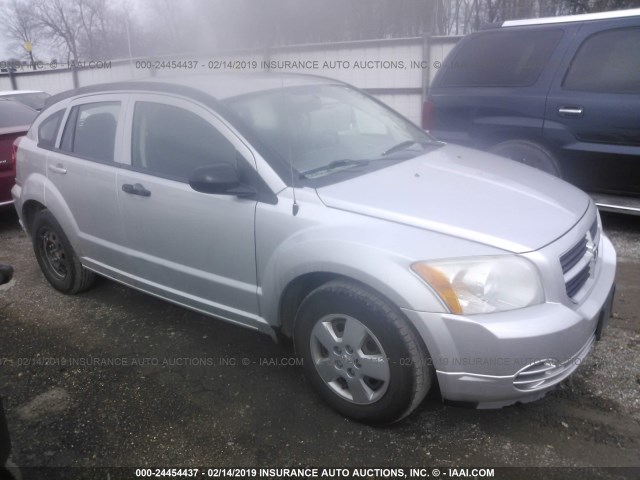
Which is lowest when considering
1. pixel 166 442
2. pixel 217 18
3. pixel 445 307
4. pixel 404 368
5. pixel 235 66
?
pixel 166 442

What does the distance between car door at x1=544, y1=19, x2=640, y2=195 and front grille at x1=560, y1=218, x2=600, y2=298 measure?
2.03 metres

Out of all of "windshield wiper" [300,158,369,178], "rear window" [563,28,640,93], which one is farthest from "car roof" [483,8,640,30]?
"windshield wiper" [300,158,369,178]

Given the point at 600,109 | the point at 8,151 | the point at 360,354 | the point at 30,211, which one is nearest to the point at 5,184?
the point at 8,151

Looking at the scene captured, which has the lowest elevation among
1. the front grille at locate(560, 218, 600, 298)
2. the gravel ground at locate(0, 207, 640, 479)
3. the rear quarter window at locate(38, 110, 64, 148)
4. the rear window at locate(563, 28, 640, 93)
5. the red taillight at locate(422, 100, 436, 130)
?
the gravel ground at locate(0, 207, 640, 479)

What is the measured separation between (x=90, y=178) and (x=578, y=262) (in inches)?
110

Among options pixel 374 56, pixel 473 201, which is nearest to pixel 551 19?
pixel 473 201

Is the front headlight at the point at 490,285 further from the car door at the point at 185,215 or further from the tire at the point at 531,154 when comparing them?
the tire at the point at 531,154

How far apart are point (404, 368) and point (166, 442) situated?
3.72ft

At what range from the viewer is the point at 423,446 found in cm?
232

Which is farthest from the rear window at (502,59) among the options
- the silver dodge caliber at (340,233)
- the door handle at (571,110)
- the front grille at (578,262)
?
the front grille at (578,262)

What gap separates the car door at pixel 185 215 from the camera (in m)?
2.67

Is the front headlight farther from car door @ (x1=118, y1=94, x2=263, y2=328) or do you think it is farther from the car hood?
car door @ (x1=118, y1=94, x2=263, y2=328)

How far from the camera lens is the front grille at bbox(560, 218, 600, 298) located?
2.20 metres

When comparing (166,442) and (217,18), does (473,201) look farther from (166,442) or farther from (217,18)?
(217,18)
